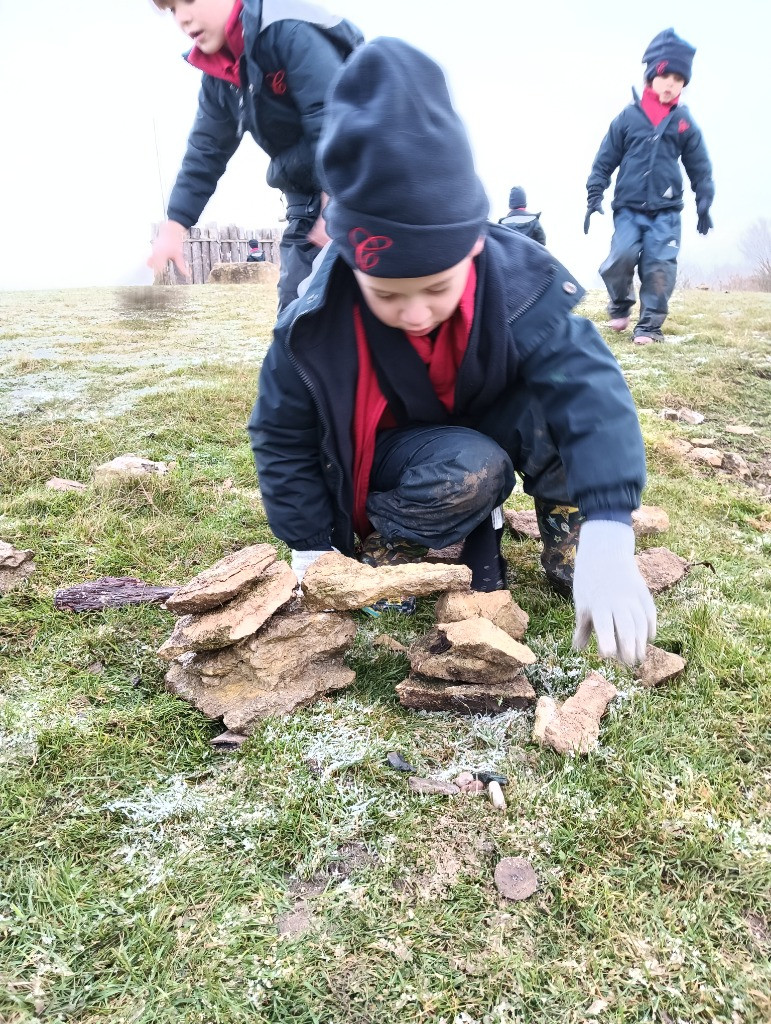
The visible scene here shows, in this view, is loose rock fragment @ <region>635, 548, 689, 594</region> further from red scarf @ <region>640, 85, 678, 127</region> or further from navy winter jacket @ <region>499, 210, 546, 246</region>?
red scarf @ <region>640, 85, 678, 127</region>

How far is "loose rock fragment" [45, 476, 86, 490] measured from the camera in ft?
10.4

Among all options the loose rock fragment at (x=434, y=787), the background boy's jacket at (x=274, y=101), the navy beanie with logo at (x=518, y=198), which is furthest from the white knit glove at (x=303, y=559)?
the navy beanie with logo at (x=518, y=198)

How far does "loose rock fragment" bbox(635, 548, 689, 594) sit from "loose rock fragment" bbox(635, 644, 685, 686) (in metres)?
0.42

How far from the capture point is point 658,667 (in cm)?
188

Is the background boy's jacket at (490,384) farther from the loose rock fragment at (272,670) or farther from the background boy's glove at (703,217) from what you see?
the background boy's glove at (703,217)

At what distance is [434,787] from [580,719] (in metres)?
0.39

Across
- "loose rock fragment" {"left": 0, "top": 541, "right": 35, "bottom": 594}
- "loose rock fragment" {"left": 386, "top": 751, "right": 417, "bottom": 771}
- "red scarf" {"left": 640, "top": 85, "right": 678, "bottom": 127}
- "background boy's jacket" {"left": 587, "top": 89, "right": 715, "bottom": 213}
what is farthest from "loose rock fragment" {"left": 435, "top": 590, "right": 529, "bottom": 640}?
"red scarf" {"left": 640, "top": 85, "right": 678, "bottom": 127}

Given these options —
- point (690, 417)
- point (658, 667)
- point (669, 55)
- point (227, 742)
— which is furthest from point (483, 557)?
point (669, 55)

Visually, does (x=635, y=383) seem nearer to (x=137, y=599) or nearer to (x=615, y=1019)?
(x=137, y=599)

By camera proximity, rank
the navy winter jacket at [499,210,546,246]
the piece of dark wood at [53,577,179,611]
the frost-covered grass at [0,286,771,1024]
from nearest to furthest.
Result: the frost-covered grass at [0,286,771,1024], the piece of dark wood at [53,577,179,611], the navy winter jacket at [499,210,546,246]

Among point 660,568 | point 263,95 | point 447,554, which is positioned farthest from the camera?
point 263,95

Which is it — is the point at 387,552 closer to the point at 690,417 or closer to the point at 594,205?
the point at 690,417

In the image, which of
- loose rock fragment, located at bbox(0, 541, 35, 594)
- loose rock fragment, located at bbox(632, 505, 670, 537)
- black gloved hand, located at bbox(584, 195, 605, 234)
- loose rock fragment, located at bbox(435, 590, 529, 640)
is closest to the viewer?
loose rock fragment, located at bbox(435, 590, 529, 640)

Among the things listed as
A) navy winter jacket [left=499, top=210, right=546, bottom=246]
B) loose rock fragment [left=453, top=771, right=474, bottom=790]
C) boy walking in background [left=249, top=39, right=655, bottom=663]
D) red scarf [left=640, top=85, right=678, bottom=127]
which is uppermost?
red scarf [left=640, top=85, right=678, bottom=127]
